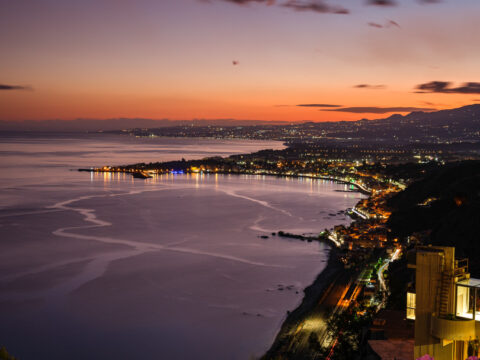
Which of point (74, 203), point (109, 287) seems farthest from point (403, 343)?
point (74, 203)

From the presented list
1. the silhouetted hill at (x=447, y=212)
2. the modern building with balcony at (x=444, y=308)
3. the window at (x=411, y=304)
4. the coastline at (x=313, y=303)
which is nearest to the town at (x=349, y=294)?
the coastline at (x=313, y=303)

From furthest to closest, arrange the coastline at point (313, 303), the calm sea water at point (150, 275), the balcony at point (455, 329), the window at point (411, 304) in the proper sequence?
1. the calm sea water at point (150, 275)
2. the coastline at point (313, 303)
3. the window at point (411, 304)
4. the balcony at point (455, 329)

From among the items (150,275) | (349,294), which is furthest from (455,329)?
(150,275)

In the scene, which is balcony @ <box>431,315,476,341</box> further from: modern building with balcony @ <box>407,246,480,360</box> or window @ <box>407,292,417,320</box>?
window @ <box>407,292,417,320</box>

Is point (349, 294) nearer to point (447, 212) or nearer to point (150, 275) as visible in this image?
point (150, 275)

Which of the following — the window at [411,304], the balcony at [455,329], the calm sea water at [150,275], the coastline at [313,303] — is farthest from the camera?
the calm sea water at [150,275]

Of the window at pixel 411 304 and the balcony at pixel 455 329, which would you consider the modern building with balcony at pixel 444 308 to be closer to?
the balcony at pixel 455 329

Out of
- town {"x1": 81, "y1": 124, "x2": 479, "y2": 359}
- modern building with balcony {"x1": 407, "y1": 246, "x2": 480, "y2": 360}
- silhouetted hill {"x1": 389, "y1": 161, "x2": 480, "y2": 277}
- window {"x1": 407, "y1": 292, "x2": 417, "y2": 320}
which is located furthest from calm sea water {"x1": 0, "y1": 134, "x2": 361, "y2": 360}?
modern building with balcony {"x1": 407, "y1": 246, "x2": 480, "y2": 360}
